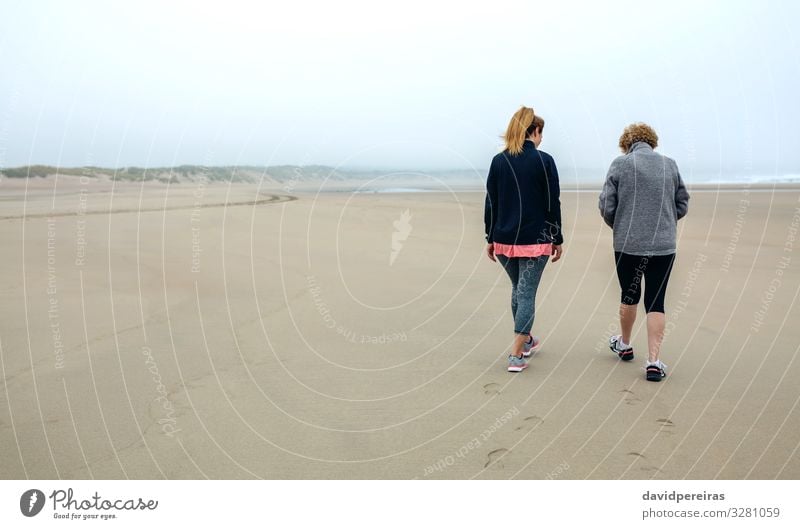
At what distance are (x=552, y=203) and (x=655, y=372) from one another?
5.17ft

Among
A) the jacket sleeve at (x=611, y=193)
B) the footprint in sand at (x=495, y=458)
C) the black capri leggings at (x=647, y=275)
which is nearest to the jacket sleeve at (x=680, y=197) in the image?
the black capri leggings at (x=647, y=275)

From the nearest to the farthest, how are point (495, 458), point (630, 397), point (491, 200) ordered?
point (495, 458) → point (630, 397) → point (491, 200)

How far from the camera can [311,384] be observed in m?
5.78

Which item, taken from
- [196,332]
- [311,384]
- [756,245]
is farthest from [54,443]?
[756,245]

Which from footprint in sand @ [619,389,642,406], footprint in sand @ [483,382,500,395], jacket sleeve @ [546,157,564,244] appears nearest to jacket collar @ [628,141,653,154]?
jacket sleeve @ [546,157,564,244]

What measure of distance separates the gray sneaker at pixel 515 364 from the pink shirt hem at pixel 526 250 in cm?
88

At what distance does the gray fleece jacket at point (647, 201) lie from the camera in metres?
5.77

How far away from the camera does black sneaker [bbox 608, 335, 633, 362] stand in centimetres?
629

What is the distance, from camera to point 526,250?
19.5 ft

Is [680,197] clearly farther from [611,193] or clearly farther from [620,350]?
[620,350]

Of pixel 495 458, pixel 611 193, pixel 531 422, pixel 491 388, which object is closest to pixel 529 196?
pixel 611 193

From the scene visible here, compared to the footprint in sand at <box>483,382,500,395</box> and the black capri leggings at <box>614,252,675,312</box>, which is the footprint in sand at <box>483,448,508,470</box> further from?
the black capri leggings at <box>614,252,675,312</box>
